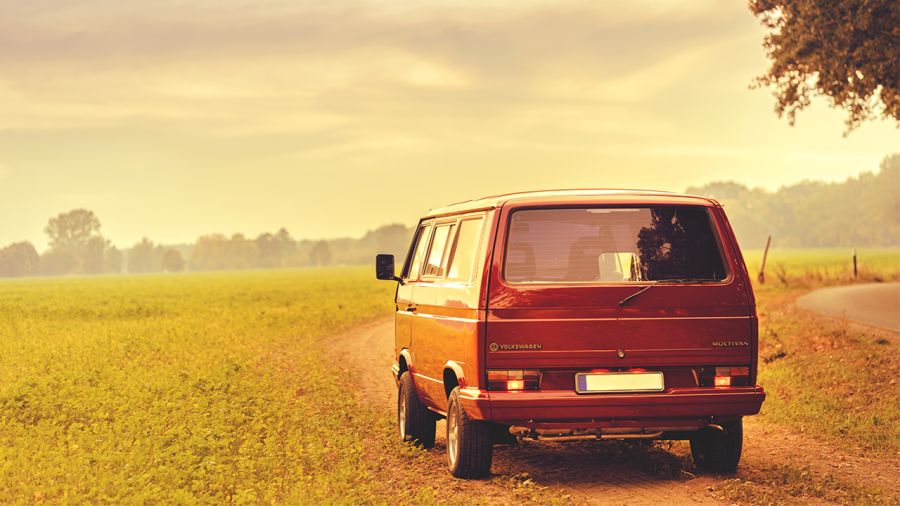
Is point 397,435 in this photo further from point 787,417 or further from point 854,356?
point 854,356

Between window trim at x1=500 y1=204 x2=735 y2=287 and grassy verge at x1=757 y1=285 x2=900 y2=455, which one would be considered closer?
window trim at x1=500 y1=204 x2=735 y2=287

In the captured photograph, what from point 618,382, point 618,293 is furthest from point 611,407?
point 618,293

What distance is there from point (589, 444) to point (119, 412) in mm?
6303

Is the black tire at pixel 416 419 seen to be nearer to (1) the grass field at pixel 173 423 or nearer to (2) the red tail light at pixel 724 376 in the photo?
(1) the grass field at pixel 173 423

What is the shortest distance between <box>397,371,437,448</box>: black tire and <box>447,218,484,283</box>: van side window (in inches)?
66.8

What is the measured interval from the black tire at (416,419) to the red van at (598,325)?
5.05 ft

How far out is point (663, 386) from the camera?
8.56 m

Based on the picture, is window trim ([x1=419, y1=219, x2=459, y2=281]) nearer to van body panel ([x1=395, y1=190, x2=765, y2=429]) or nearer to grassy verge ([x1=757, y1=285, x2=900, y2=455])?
van body panel ([x1=395, y1=190, x2=765, y2=429])

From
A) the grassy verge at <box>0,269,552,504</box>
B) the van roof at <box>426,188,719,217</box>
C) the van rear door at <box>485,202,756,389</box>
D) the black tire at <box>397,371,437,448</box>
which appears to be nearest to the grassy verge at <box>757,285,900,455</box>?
the van rear door at <box>485,202,756,389</box>

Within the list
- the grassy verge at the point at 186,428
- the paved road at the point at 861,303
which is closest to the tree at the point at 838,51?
the paved road at the point at 861,303

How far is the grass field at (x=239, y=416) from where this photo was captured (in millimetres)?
9328

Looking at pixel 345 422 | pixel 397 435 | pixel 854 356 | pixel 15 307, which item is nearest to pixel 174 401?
pixel 345 422

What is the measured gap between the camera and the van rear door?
845cm

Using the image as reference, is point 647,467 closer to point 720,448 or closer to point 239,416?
point 720,448
